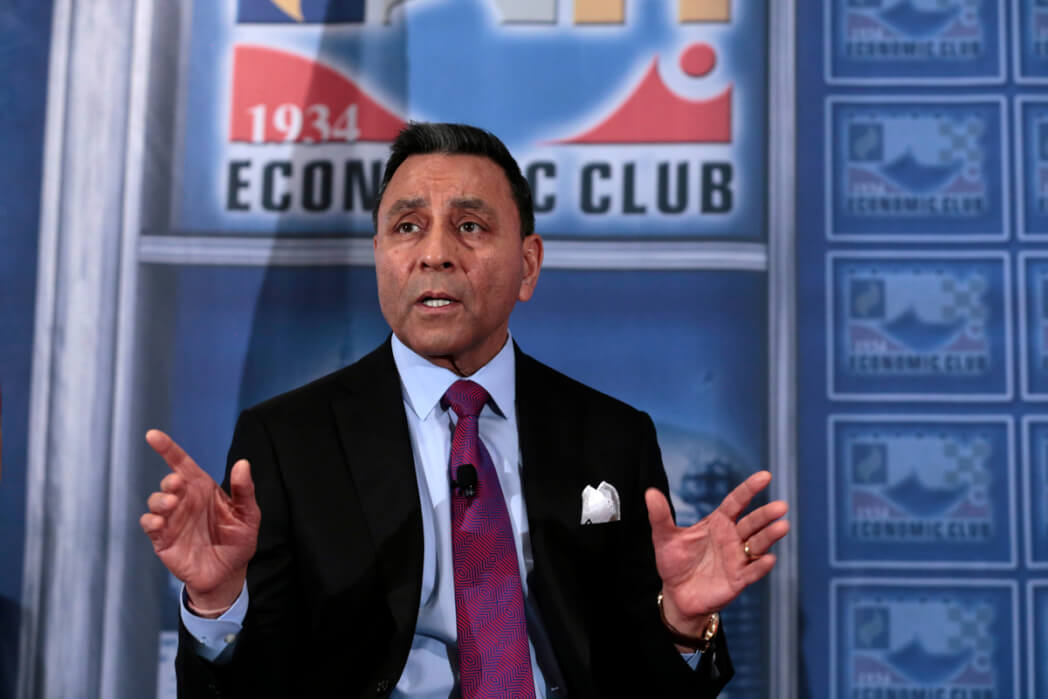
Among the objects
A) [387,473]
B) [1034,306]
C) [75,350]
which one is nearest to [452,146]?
[387,473]

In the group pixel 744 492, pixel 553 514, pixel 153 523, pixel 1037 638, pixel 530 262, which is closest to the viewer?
pixel 153 523

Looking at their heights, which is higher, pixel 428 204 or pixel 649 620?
pixel 428 204

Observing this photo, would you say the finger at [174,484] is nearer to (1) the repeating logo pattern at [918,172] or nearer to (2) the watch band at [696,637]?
(2) the watch band at [696,637]

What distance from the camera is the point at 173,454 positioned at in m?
1.15

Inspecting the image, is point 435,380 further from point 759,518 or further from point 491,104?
point 491,104

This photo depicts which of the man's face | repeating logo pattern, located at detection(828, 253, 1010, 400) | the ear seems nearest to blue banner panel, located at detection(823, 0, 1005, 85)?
repeating logo pattern, located at detection(828, 253, 1010, 400)

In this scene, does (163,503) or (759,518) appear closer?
(163,503)

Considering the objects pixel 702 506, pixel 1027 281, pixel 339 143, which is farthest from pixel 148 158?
pixel 1027 281

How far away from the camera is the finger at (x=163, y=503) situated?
3.68 feet

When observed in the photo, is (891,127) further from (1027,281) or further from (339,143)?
(339,143)

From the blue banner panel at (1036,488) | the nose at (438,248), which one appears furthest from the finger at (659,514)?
the blue banner panel at (1036,488)

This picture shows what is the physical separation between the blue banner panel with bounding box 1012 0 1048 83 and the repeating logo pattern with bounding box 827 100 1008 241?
0.36 ft

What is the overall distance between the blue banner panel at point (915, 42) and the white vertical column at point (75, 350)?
1.61 metres

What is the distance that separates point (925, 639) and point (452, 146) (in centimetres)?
142
